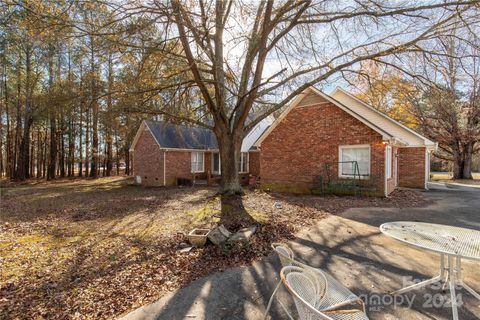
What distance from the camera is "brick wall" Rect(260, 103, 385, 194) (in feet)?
37.3

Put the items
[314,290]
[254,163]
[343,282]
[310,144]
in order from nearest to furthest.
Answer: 1. [314,290]
2. [343,282]
3. [310,144]
4. [254,163]

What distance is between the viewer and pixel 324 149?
41.4 feet

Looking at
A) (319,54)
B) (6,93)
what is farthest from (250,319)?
(6,93)

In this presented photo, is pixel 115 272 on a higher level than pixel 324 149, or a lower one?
lower

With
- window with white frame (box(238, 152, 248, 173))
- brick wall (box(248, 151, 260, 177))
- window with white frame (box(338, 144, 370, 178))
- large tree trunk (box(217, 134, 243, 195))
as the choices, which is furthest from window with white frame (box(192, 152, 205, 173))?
window with white frame (box(338, 144, 370, 178))

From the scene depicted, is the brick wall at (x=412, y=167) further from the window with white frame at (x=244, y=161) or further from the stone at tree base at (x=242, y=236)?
the stone at tree base at (x=242, y=236)

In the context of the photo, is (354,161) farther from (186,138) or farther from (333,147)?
(186,138)

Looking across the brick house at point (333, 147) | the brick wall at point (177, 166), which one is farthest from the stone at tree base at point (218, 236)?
the brick wall at point (177, 166)

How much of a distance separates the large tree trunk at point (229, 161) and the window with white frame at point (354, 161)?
580 cm

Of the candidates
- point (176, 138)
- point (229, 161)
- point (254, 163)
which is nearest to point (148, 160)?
point (176, 138)

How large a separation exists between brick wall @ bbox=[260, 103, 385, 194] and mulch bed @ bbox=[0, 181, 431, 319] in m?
6.43

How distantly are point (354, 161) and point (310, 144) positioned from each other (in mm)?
2409

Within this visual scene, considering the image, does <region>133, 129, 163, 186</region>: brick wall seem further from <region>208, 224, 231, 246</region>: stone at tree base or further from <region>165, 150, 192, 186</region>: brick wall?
<region>208, 224, 231, 246</region>: stone at tree base

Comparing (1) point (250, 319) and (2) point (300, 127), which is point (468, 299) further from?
(2) point (300, 127)
